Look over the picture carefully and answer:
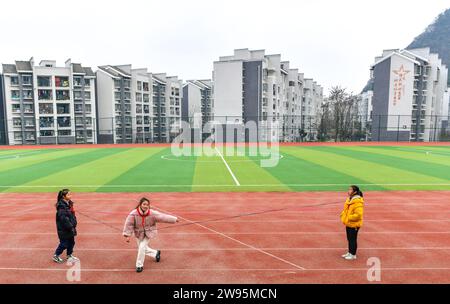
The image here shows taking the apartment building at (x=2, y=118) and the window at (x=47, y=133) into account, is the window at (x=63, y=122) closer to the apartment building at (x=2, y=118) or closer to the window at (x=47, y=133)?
the window at (x=47, y=133)

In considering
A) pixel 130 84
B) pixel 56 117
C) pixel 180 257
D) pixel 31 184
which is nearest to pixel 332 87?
pixel 130 84

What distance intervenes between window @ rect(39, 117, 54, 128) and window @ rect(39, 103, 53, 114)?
119 cm

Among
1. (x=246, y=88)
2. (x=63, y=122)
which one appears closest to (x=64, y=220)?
(x=246, y=88)

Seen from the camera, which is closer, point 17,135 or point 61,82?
point 17,135

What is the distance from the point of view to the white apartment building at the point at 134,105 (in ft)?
230

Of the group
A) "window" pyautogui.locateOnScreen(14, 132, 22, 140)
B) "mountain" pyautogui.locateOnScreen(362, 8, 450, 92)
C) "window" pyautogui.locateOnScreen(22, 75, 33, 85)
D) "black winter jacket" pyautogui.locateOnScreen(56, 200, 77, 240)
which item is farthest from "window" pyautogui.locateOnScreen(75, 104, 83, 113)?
"mountain" pyautogui.locateOnScreen(362, 8, 450, 92)

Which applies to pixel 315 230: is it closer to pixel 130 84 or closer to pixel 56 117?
pixel 56 117

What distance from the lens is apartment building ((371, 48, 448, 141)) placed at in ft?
200

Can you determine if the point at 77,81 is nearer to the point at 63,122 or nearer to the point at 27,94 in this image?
the point at 63,122

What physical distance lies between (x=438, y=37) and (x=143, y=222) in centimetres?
17060

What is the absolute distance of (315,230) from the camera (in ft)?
34.3

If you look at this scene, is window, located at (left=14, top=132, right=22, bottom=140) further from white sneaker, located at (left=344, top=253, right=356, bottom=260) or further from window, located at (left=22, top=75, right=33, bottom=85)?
white sneaker, located at (left=344, top=253, right=356, bottom=260)

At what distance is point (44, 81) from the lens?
6306 cm

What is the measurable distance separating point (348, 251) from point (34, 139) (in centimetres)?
6584
